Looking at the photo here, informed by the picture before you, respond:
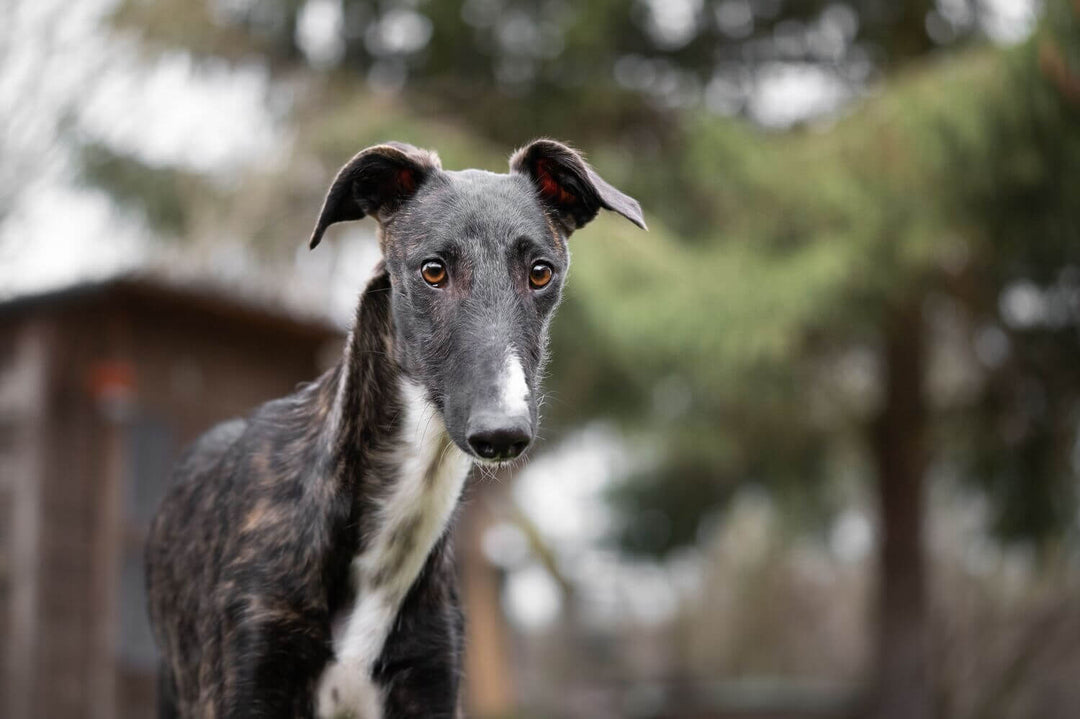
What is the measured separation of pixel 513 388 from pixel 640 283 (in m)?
8.34

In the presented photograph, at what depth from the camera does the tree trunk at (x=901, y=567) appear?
1524cm

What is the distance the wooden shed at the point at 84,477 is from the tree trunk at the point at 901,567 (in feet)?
25.2

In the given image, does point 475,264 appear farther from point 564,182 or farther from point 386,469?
point 386,469

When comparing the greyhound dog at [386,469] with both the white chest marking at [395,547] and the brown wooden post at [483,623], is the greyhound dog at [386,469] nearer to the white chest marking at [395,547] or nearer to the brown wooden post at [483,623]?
the white chest marking at [395,547]

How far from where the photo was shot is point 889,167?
11.7 meters

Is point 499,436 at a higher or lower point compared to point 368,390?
lower

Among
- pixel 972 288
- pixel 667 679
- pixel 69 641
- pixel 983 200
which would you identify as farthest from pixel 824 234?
pixel 667 679

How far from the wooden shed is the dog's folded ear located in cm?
702

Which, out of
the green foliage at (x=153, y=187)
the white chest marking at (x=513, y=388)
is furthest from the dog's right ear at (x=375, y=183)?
the green foliage at (x=153, y=187)

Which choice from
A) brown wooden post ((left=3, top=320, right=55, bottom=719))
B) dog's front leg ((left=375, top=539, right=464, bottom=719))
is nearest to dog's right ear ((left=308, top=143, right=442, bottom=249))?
dog's front leg ((left=375, top=539, right=464, bottom=719))

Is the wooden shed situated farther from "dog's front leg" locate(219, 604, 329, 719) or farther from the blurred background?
"dog's front leg" locate(219, 604, 329, 719)

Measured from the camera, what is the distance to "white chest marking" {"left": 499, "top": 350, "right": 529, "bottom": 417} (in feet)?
9.52

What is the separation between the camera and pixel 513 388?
2.95 meters

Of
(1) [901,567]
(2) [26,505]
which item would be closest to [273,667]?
(2) [26,505]
